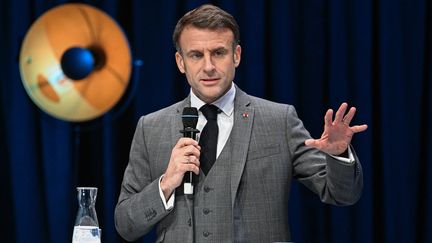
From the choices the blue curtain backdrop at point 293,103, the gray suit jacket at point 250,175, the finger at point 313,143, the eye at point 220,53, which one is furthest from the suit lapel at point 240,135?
the blue curtain backdrop at point 293,103

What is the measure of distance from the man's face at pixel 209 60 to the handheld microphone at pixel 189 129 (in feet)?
0.45

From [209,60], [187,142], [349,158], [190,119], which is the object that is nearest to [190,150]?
[187,142]

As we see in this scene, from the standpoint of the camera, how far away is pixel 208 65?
2.40 metres

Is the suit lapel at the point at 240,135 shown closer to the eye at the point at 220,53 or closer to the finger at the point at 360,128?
the eye at the point at 220,53

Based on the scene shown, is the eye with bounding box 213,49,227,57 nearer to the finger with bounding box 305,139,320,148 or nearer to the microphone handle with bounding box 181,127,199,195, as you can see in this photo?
the microphone handle with bounding box 181,127,199,195

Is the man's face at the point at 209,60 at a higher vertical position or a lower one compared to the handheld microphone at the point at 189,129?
higher

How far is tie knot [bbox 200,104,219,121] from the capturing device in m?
2.47

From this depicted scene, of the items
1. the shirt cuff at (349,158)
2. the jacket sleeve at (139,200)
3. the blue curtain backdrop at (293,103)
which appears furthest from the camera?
the blue curtain backdrop at (293,103)

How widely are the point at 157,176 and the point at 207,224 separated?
25cm

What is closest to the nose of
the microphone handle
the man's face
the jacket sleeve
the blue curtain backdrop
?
the man's face

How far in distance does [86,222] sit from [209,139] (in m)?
0.51

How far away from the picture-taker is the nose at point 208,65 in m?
2.40

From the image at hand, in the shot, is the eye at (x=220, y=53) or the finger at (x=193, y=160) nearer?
the finger at (x=193, y=160)

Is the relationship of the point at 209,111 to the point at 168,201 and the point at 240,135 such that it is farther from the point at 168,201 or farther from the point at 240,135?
the point at 168,201
